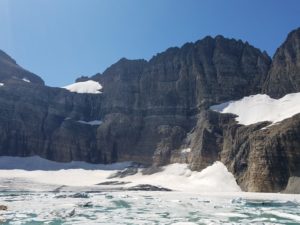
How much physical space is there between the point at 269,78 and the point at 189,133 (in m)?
26.9

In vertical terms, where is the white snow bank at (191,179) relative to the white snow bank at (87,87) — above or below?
below

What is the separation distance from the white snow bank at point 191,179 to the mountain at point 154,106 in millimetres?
3357

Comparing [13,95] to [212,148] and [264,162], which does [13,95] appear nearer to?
[212,148]

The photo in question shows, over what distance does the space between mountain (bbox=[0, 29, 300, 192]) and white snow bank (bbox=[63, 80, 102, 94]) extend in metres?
1.57

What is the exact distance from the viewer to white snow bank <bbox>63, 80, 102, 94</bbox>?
14885cm

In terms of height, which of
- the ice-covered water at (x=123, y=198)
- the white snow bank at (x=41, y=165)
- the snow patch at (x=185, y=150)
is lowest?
the ice-covered water at (x=123, y=198)

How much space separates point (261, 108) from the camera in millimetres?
106500

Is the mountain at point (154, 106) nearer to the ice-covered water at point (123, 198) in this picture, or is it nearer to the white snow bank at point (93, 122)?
the white snow bank at point (93, 122)

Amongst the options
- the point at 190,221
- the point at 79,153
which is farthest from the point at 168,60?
the point at 190,221

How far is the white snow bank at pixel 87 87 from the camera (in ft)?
488

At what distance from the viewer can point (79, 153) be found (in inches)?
5054

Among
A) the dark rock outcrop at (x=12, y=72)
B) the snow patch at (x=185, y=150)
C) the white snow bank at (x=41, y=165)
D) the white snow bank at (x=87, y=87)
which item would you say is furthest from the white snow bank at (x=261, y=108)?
the dark rock outcrop at (x=12, y=72)

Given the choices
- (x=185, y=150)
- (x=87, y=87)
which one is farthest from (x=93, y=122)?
(x=185, y=150)

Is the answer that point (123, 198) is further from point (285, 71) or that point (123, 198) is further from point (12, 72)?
point (12, 72)
